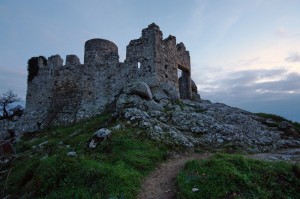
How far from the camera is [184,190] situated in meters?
9.40

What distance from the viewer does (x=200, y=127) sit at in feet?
61.0

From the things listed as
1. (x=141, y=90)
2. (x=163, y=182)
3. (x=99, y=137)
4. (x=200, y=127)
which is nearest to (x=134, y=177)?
(x=163, y=182)

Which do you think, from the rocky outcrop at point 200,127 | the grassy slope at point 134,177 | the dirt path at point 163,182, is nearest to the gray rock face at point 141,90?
the rocky outcrop at point 200,127

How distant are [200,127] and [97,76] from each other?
14.9 meters

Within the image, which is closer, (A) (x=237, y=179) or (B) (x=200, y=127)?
(A) (x=237, y=179)

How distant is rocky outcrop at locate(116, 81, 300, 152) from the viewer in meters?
16.2

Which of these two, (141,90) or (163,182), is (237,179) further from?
(141,90)

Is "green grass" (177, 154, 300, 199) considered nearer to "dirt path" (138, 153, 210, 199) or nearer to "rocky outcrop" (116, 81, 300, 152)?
"dirt path" (138, 153, 210, 199)

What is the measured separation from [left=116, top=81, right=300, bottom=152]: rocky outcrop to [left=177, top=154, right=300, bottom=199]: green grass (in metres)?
4.16

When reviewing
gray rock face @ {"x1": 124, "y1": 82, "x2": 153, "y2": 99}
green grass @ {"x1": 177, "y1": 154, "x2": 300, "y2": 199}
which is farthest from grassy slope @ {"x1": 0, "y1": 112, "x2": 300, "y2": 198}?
gray rock face @ {"x1": 124, "y1": 82, "x2": 153, "y2": 99}

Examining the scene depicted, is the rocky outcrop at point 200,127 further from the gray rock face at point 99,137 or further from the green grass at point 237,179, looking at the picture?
the green grass at point 237,179

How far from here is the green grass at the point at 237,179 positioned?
30.5ft

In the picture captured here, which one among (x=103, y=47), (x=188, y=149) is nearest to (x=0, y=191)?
(x=188, y=149)

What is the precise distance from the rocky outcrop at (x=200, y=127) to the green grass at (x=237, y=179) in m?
4.16
